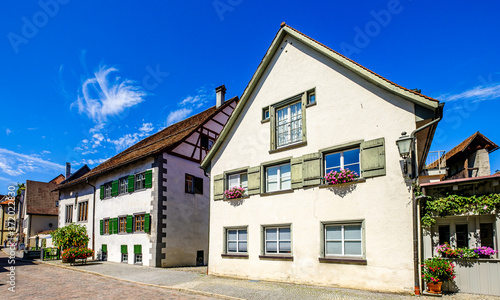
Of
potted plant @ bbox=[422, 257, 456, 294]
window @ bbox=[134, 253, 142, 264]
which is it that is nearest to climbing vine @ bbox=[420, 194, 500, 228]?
potted plant @ bbox=[422, 257, 456, 294]

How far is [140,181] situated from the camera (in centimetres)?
2059

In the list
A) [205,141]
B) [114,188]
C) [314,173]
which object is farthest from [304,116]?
[114,188]

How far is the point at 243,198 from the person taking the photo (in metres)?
14.4

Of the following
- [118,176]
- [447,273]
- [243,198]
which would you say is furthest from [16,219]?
[447,273]

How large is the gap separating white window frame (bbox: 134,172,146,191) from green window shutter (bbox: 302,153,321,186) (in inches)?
447

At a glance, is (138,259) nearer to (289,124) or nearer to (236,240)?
(236,240)

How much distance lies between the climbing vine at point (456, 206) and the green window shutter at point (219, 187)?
27.5 ft

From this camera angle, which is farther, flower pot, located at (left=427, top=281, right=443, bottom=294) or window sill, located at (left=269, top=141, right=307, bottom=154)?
window sill, located at (left=269, top=141, right=307, bottom=154)

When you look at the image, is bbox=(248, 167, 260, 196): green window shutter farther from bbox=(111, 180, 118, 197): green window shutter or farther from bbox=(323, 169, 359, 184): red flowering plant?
bbox=(111, 180, 118, 197): green window shutter

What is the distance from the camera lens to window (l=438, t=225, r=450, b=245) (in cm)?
998

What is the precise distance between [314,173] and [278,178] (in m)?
1.84

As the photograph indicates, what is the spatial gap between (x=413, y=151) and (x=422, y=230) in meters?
2.33

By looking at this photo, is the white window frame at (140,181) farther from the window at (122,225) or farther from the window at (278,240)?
the window at (278,240)

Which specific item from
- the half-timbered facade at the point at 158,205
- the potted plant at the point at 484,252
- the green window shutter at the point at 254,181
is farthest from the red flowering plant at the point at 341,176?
the half-timbered facade at the point at 158,205
